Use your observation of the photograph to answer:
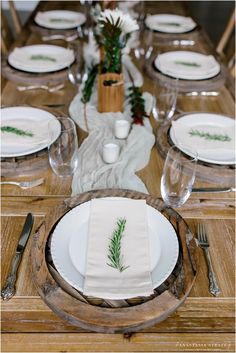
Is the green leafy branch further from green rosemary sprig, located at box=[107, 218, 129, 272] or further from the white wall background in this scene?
the white wall background

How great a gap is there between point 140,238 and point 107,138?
1.44ft

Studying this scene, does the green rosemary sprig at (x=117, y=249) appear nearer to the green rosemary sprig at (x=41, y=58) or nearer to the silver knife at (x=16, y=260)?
the silver knife at (x=16, y=260)

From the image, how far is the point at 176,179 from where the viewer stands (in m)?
0.88

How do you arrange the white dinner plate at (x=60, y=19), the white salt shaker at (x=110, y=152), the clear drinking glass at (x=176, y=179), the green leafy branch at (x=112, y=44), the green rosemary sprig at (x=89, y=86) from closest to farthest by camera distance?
the clear drinking glass at (x=176, y=179)
the white salt shaker at (x=110, y=152)
the green leafy branch at (x=112, y=44)
the green rosemary sprig at (x=89, y=86)
the white dinner plate at (x=60, y=19)

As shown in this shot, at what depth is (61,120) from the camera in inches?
42.0

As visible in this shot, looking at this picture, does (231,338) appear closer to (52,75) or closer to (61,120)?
(61,120)

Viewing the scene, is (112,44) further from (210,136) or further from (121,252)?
(121,252)

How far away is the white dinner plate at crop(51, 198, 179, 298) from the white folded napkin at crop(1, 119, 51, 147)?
31 cm

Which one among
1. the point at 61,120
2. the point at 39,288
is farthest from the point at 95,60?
the point at 39,288

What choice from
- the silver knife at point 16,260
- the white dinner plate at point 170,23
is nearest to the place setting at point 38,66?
the white dinner plate at point 170,23

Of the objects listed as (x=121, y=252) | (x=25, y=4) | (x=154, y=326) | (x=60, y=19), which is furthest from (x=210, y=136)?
(x=25, y=4)

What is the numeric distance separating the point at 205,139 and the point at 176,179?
9.3 inches

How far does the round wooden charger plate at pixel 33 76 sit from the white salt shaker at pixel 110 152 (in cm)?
54

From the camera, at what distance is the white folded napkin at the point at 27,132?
98cm
